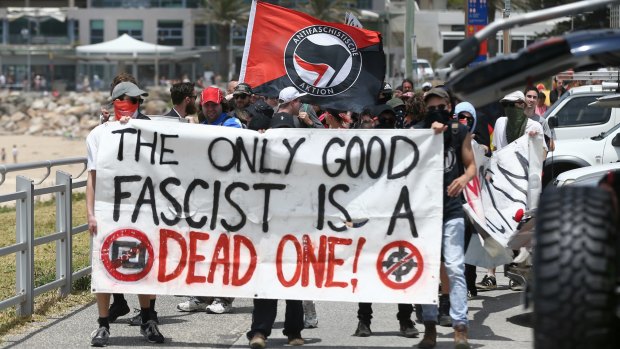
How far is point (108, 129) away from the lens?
29.8ft

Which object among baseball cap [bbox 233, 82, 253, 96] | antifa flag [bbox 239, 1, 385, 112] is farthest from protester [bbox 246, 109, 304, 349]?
antifa flag [bbox 239, 1, 385, 112]

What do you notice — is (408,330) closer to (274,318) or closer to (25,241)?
(274,318)

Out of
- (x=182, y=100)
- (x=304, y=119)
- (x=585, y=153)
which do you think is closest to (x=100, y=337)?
(x=304, y=119)

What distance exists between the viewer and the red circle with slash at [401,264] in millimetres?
8602

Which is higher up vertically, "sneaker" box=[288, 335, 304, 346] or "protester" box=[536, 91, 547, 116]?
"protester" box=[536, 91, 547, 116]

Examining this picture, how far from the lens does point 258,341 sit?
867 centimetres

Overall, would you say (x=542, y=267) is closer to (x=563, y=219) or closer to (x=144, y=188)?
(x=563, y=219)

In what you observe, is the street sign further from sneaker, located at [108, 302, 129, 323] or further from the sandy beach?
the sandy beach

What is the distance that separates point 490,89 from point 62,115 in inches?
2936

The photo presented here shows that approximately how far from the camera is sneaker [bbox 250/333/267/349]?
28.5ft

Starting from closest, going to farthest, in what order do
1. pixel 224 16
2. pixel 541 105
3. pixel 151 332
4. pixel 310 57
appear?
1. pixel 151 332
2. pixel 310 57
3. pixel 541 105
4. pixel 224 16

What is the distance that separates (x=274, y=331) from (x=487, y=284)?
2.99m

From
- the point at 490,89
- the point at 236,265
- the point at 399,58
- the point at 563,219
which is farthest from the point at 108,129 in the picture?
the point at 399,58

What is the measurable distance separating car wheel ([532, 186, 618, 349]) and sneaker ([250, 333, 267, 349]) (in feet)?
13.6
